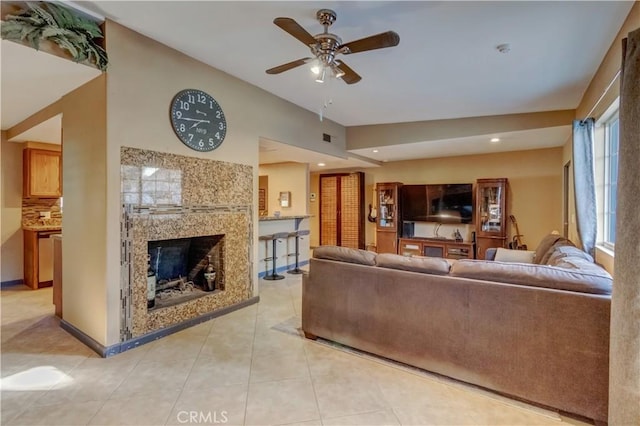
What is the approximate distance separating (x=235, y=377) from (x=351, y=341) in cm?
100

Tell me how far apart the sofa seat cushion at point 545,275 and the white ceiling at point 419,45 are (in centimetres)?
178

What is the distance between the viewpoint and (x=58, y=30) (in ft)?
7.77

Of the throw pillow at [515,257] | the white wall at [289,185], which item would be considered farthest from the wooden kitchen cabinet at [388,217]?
the throw pillow at [515,257]

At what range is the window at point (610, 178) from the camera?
304 centimetres

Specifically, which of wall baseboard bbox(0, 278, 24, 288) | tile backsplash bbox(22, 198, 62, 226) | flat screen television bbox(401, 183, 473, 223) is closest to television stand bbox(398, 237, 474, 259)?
flat screen television bbox(401, 183, 473, 223)

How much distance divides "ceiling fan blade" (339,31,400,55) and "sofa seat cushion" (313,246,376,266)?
5.22ft

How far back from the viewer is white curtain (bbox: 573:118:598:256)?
304 cm

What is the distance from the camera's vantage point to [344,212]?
834 cm

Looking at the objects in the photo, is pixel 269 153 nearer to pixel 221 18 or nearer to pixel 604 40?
pixel 221 18

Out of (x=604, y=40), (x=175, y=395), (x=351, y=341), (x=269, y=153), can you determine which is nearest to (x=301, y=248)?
(x=269, y=153)

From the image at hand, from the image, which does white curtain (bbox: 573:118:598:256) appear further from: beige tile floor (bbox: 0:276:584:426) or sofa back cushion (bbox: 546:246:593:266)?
beige tile floor (bbox: 0:276:584:426)

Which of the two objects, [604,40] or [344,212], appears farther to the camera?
[344,212]

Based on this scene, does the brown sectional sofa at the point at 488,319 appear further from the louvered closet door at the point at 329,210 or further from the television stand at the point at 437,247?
the louvered closet door at the point at 329,210

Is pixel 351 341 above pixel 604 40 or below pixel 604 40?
below
